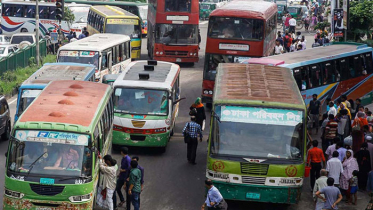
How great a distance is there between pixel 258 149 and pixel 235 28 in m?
12.3

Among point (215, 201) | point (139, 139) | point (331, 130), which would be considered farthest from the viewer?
point (139, 139)

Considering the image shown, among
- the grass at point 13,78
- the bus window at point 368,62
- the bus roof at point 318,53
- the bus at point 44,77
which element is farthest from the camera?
the grass at point 13,78

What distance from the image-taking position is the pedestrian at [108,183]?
14609 mm

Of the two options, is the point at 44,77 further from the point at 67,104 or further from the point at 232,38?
the point at 232,38

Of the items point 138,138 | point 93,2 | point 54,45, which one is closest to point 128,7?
point 93,2

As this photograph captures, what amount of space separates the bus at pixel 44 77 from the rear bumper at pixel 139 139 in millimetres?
2537

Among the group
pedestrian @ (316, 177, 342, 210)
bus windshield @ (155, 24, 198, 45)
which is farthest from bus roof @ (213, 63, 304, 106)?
bus windshield @ (155, 24, 198, 45)

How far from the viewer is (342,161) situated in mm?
17094

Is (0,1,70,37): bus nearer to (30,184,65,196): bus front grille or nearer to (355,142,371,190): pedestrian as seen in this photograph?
(355,142,371,190): pedestrian

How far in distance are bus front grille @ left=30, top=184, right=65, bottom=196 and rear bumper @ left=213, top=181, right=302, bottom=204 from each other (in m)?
3.55

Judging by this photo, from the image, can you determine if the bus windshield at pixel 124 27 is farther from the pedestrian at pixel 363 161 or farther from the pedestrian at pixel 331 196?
the pedestrian at pixel 331 196

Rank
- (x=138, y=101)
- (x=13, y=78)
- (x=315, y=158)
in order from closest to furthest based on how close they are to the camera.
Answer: (x=315, y=158) → (x=138, y=101) → (x=13, y=78)

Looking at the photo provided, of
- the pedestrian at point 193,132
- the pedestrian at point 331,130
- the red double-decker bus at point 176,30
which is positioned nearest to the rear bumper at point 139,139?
the pedestrian at point 193,132

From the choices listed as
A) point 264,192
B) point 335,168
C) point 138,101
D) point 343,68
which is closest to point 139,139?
point 138,101
